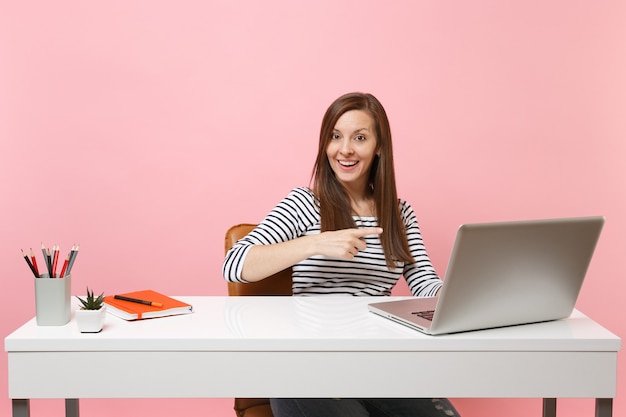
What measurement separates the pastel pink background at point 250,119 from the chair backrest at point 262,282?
80 cm

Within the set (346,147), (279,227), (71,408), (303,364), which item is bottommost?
(71,408)

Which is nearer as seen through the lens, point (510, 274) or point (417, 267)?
point (510, 274)

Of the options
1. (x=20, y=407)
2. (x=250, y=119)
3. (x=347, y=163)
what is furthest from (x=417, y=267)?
(x=20, y=407)

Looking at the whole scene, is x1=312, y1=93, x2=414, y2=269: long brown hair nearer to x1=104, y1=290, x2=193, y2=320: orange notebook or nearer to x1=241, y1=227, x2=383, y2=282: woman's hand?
x1=241, y1=227, x2=383, y2=282: woman's hand

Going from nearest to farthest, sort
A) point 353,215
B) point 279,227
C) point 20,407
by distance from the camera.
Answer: point 20,407, point 279,227, point 353,215

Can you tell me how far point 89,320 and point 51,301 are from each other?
115 millimetres

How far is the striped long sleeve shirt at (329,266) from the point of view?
2.07 meters

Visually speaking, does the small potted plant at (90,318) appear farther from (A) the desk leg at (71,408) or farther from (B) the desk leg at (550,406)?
(B) the desk leg at (550,406)

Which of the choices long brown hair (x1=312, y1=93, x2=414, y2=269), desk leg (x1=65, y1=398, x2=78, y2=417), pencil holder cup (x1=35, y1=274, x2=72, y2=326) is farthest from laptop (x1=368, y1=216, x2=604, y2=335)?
desk leg (x1=65, y1=398, x2=78, y2=417)

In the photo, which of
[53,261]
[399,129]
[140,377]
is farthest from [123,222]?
[140,377]

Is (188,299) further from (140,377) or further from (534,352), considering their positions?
(534,352)

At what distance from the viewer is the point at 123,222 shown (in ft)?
9.50

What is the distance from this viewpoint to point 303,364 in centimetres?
141

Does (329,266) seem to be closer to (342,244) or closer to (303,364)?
(342,244)
